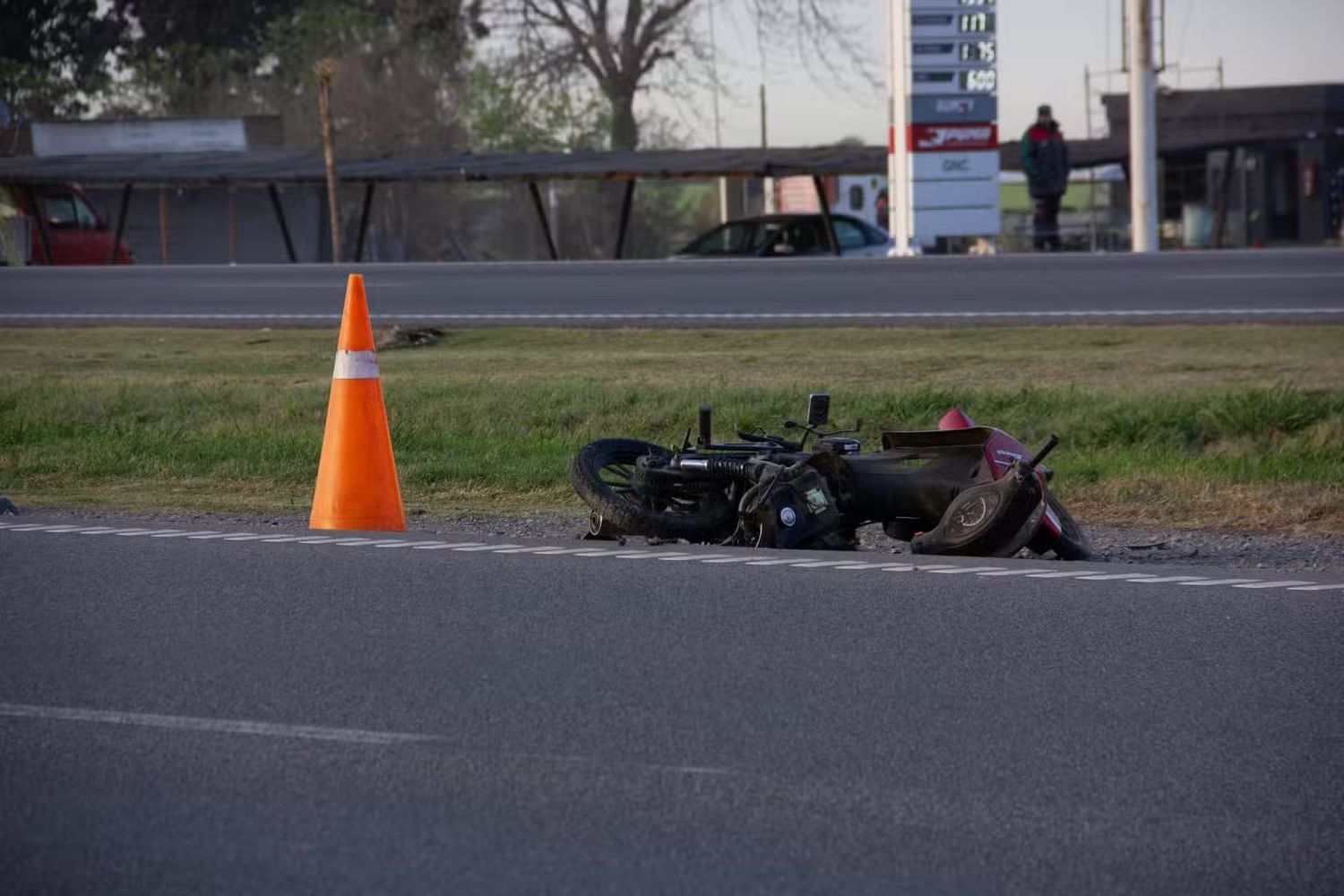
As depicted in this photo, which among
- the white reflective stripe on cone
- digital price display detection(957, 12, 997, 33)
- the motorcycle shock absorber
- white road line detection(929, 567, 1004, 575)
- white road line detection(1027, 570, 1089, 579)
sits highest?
digital price display detection(957, 12, 997, 33)

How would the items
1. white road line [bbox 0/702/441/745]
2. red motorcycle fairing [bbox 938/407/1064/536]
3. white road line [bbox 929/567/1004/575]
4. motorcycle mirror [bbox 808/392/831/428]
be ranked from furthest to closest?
motorcycle mirror [bbox 808/392/831/428]
red motorcycle fairing [bbox 938/407/1064/536]
white road line [bbox 929/567/1004/575]
white road line [bbox 0/702/441/745]

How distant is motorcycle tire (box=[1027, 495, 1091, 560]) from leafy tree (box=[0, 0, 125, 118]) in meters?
57.0

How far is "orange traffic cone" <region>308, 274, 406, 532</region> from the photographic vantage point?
809 centimetres

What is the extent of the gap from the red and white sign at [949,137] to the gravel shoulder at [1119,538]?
19.6 meters

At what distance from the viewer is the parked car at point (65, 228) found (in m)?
35.1

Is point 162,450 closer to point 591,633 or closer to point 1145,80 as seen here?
point 591,633

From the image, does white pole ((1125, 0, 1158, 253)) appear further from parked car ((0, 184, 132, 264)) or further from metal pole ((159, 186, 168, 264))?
metal pole ((159, 186, 168, 264))

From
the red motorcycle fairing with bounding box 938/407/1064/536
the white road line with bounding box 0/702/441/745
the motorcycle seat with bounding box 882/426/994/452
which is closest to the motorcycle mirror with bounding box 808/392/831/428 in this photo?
the motorcycle seat with bounding box 882/426/994/452

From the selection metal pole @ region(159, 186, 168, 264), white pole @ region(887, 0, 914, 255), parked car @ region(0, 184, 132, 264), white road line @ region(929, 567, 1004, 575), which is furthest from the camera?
metal pole @ region(159, 186, 168, 264)

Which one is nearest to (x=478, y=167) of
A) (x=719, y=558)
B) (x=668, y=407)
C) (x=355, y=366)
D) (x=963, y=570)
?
(x=668, y=407)

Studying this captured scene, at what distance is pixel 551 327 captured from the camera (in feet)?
56.7

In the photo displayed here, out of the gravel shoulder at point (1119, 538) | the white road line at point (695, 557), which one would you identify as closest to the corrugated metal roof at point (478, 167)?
the gravel shoulder at point (1119, 538)

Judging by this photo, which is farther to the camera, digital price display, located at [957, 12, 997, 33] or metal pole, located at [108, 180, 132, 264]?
metal pole, located at [108, 180, 132, 264]

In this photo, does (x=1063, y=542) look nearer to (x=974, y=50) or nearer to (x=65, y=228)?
(x=974, y=50)
